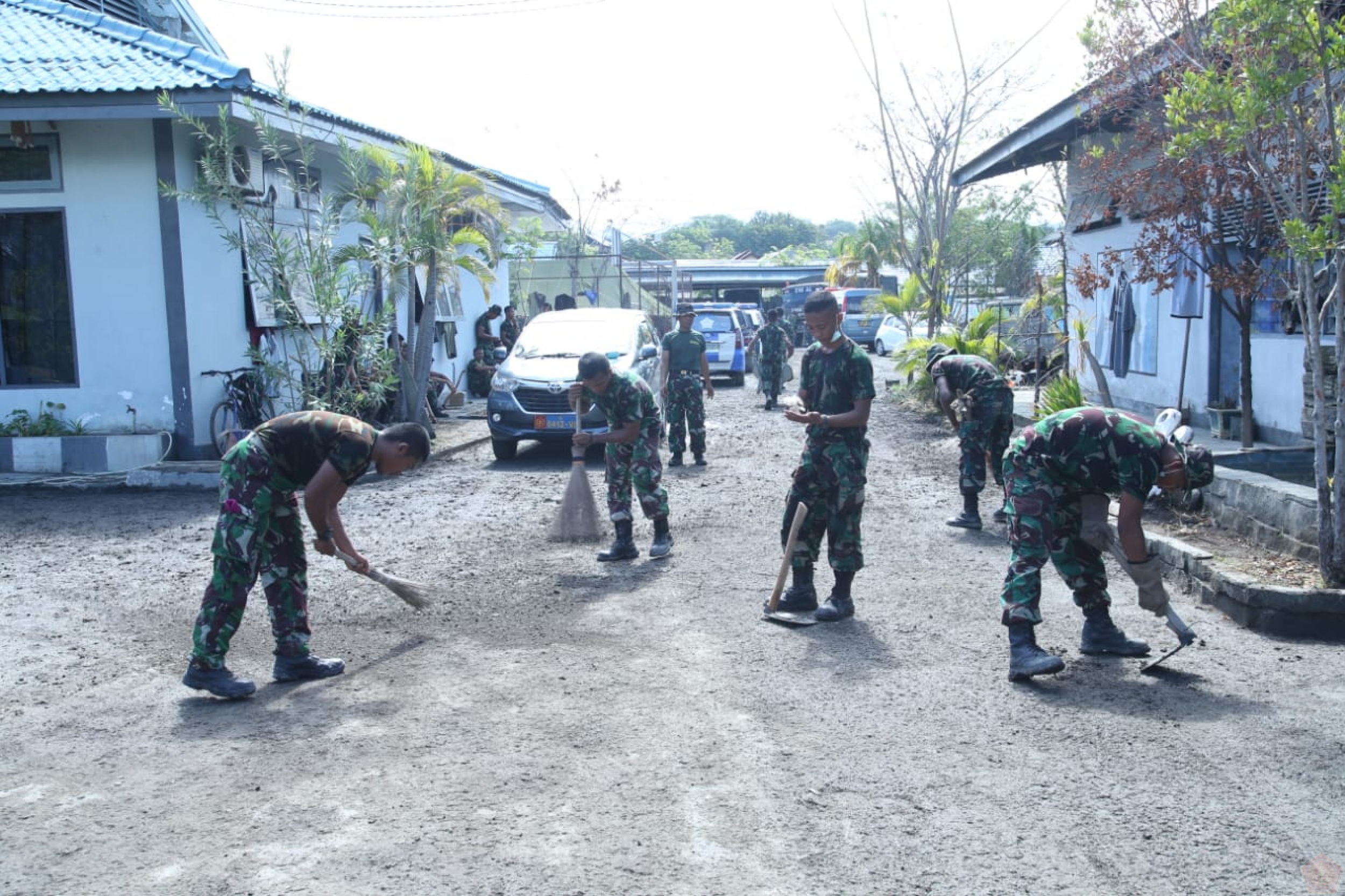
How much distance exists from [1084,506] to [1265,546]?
2591mm

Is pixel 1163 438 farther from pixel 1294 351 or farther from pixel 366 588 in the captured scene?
pixel 1294 351

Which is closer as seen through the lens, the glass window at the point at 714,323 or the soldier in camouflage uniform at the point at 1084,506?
the soldier in camouflage uniform at the point at 1084,506

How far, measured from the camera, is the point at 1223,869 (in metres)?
3.54

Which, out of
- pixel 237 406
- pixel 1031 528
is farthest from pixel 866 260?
pixel 1031 528

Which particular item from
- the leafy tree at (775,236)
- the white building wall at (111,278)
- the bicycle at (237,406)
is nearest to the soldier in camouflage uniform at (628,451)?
the bicycle at (237,406)

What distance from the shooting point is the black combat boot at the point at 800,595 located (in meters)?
6.62

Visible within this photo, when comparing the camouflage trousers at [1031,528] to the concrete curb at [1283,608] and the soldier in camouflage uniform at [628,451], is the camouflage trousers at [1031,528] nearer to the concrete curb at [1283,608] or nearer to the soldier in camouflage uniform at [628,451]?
the concrete curb at [1283,608]

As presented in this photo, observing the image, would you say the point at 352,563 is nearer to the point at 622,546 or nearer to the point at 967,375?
the point at 622,546

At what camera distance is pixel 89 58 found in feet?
39.5

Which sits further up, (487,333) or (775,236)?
(775,236)

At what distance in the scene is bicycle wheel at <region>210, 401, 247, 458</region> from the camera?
12016 millimetres

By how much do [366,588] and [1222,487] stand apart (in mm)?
5758

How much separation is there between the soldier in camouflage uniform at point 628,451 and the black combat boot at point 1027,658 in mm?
3235

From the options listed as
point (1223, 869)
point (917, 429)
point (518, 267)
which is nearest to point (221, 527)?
point (1223, 869)
